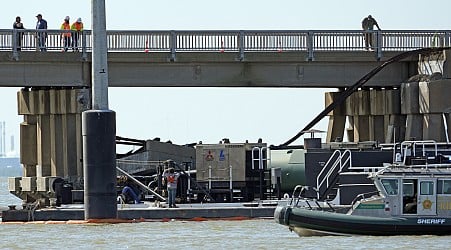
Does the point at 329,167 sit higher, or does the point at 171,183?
the point at 329,167

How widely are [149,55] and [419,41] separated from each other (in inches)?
452

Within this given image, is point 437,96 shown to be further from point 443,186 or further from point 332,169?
point 443,186

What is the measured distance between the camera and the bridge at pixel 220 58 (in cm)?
7044

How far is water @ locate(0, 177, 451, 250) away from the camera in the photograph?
51469mm

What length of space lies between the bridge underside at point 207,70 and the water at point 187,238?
410 inches

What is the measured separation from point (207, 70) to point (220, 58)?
98 centimetres

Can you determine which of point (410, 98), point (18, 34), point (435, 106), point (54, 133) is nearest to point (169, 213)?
point (54, 133)

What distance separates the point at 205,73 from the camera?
237 ft

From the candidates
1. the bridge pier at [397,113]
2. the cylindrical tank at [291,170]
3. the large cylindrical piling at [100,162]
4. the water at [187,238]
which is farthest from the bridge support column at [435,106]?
→ the large cylindrical piling at [100,162]

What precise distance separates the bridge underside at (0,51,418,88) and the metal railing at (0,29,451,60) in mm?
292

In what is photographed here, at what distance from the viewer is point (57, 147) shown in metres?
71.1

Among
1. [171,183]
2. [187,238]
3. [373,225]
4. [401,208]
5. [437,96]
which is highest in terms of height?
[437,96]

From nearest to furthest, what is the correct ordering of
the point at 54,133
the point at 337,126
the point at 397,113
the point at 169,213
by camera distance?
the point at 169,213 < the point at 54,133 < the point at 397,113 < the point at 337,126

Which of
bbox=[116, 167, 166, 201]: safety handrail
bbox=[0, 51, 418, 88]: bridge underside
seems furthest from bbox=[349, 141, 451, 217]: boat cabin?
bbox=[0, 51, 418, 88]: bridge underside
